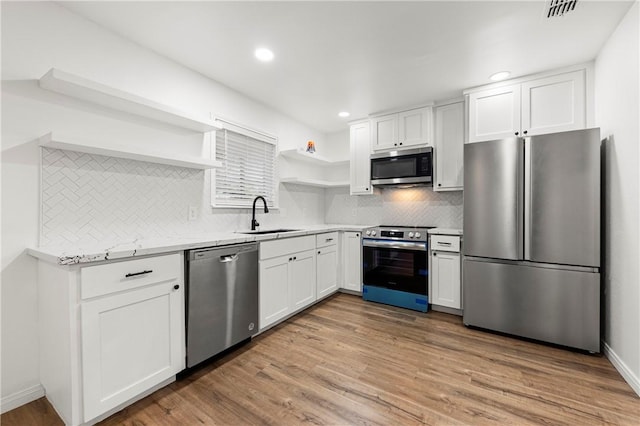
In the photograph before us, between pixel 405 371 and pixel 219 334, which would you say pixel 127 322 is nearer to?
pixel 219 334

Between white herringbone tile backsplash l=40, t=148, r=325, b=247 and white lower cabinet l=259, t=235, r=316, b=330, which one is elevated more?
white herringbone tile backsplash l=40, t=148, r=325, b=247

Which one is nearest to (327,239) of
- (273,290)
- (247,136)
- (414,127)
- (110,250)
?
(273,290)

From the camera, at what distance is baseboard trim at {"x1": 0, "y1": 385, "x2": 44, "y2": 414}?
1.64 meters

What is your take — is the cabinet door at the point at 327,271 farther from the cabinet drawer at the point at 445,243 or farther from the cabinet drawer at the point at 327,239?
the cabinet drawer at the point at 445,243

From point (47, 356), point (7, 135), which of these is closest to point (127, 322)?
point (47, 356)

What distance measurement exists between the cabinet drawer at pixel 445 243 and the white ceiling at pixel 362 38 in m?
1.69

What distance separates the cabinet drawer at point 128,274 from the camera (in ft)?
4.83

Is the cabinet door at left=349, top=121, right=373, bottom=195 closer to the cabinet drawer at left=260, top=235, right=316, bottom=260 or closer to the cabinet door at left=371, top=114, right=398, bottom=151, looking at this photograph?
the cabinet door at left=371, top=114, right=398, bottom=151

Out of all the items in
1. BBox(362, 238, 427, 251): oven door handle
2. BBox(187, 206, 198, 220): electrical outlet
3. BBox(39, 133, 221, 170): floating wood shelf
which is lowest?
BBox(362, 238, 427, 251): oven door handle

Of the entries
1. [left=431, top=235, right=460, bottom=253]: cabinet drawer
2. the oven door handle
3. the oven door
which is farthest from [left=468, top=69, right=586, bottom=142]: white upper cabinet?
the oven door

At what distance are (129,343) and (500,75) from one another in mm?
3854

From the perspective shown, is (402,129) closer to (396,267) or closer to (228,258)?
(396,267)

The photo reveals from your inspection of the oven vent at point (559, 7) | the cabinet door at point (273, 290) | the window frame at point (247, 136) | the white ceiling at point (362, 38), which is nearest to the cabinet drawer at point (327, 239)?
the cabinet door at point (273, 290)

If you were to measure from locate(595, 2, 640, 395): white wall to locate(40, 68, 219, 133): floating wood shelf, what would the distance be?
10.5ft
